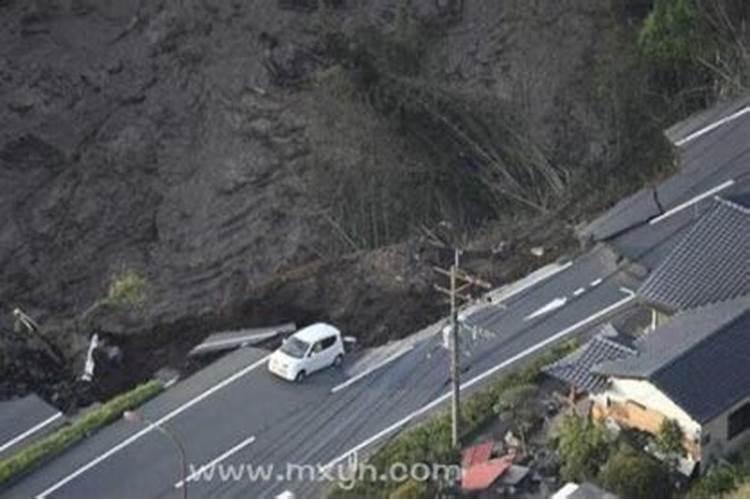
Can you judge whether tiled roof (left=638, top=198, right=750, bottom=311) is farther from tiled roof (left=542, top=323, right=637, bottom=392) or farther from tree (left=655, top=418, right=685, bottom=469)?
tree (left=655, top=418, right=685, bottom=469)

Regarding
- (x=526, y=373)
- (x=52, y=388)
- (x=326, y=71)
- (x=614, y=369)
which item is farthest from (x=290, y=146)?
(x=614, y=369)

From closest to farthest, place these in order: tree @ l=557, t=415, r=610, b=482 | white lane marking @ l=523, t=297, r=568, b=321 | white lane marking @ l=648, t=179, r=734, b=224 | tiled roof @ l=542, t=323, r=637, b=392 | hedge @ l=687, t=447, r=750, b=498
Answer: hedge @ l=687, t=447, r=750, b=498
tree @ l=557, t=415, r=610, b=482
tiled roof @ l=542, t=323, r=637, b=392
white lane marking @ l=523, t=297, r=568, b=321
white lane marking @ l=648, t=179, r=734, b=224

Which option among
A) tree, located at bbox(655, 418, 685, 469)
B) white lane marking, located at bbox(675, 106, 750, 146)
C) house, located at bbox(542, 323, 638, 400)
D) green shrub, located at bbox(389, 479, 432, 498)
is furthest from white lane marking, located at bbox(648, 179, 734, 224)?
green shrub, located at bbox(389, 479, 432, 498)

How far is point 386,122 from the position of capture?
3122cm

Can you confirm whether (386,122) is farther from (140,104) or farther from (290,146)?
(140,104)

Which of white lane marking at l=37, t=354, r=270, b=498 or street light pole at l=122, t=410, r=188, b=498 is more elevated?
street light pole at l=122, t=410, r=188, b=498

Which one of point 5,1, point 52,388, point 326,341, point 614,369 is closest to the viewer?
point 614,369

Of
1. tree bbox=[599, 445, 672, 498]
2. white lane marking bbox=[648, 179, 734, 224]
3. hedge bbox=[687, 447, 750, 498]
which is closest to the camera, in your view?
hedge bbox=[687, 447, 750, 498]

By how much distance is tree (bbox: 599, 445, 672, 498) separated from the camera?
18875 millimetres

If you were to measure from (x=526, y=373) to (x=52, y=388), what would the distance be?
8.01 meters

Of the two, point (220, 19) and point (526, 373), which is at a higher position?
point (220, 19)

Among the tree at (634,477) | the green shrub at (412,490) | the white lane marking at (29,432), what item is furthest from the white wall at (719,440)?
the white lane marking at (29,432)

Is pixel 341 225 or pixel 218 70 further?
pixel 218 70

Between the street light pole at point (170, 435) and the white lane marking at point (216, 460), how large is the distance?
8 cm
